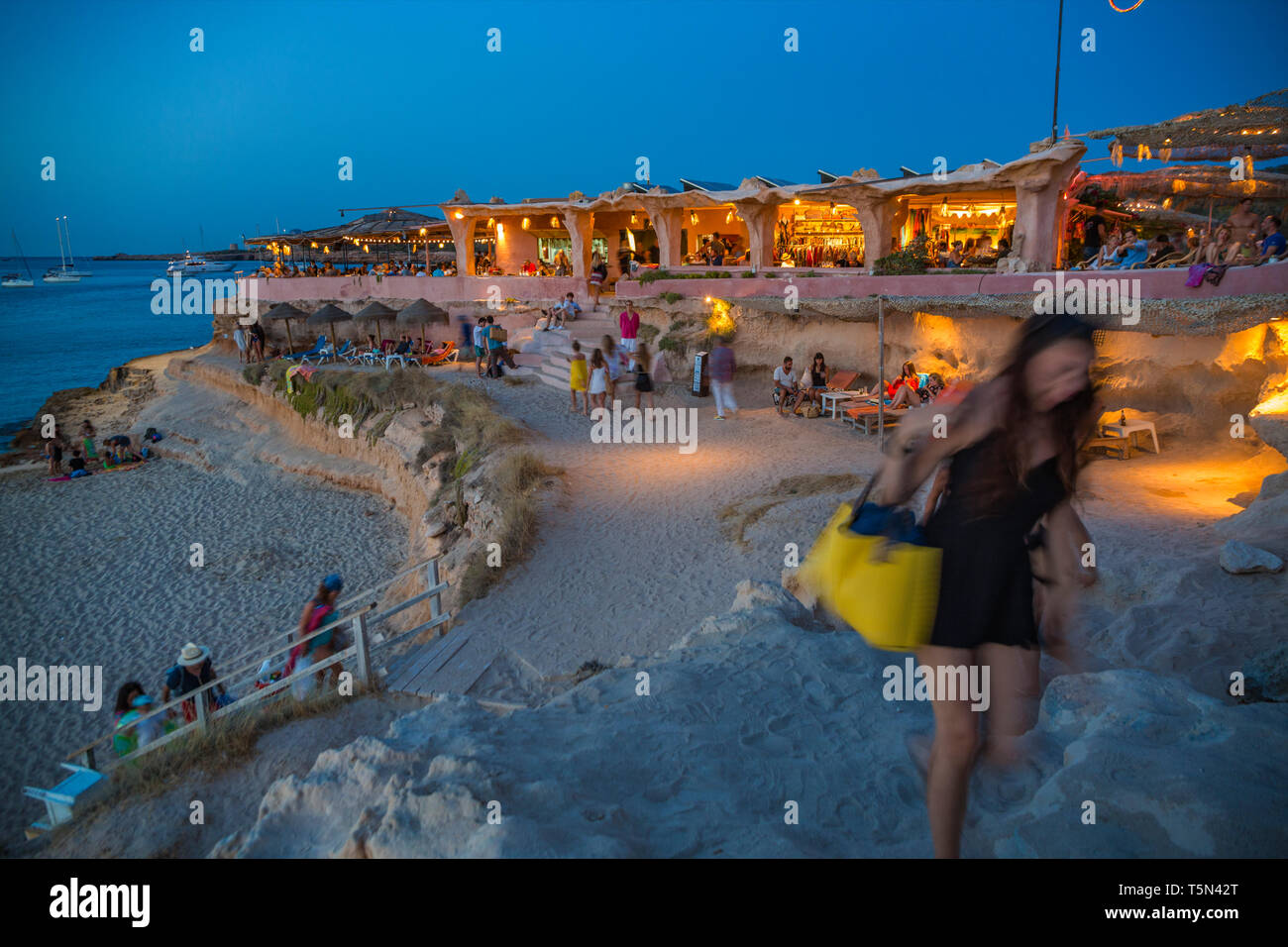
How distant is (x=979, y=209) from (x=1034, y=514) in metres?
20.1

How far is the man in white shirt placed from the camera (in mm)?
Answer: 15633

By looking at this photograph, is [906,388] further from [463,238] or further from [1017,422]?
[463,238]

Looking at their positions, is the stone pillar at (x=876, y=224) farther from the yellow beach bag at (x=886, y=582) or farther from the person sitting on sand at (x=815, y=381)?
the yellow beach bag at (x=886, y=582)

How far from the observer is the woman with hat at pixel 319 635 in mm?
7784

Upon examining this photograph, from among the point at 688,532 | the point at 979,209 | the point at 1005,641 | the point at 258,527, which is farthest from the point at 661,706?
the point at 979,209

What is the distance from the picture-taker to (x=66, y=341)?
59312 mm

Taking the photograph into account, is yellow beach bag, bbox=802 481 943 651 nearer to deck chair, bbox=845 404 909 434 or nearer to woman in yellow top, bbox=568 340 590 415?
deck chair, bbox=845 404 909 434

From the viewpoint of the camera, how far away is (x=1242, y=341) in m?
11.1

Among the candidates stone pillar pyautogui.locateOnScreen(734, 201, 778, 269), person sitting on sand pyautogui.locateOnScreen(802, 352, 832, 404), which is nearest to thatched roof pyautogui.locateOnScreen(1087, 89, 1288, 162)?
person sitting on sand pyautogui.locateOnScreen(802, 352, 832, 404)

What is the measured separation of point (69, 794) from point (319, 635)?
244cm

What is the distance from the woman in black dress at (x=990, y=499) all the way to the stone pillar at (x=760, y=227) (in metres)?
19.5

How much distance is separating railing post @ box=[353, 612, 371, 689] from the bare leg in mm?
5473

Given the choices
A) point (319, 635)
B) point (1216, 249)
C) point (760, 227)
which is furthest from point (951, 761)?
point (760, 227)
